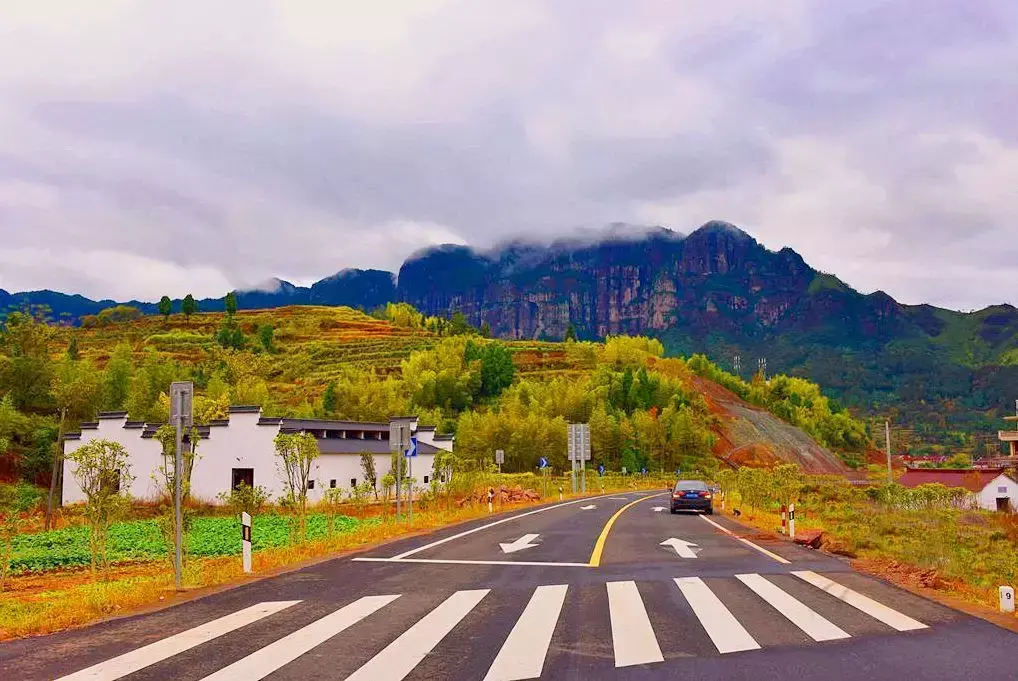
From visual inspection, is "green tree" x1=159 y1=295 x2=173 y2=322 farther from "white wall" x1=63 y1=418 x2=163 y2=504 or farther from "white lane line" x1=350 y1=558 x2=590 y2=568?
"white lane line" x1=350 y1=558 x2=590 y2=568

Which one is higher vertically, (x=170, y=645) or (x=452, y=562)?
(x=170, y=645)

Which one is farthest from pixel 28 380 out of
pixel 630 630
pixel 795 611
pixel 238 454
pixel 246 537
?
pixel 795 611

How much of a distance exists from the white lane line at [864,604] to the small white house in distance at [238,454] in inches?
1375

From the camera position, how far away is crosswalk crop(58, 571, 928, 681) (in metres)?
7.20

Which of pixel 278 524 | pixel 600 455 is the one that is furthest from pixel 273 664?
pixel 600 455

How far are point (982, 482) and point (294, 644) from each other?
89494 mm

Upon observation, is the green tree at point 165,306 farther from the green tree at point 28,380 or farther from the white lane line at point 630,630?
the white lane line at point 630,630

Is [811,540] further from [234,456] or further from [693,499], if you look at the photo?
[234,456]

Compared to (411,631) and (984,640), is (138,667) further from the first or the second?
(984,640)

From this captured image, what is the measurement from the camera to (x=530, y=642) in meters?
8.07

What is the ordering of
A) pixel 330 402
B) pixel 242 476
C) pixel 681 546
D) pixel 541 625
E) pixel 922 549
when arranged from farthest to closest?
pixel 330 402, pixel 242 476, pixel 681 546, pixel 922 549, pixel 541 625

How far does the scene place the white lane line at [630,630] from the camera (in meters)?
7.45

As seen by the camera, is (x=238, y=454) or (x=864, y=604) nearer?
(x=864, y=604)

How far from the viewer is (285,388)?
11038 centimetres
